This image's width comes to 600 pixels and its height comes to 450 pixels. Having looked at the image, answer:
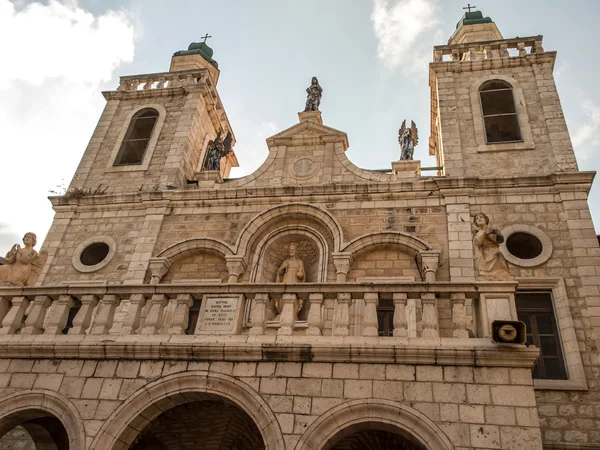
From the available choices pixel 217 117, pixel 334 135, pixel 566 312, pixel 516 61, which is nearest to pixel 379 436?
pixel 566 312

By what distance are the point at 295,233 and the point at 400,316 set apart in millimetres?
6439

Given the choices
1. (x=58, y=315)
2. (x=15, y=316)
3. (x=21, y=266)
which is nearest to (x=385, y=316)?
(x=58, y=315)

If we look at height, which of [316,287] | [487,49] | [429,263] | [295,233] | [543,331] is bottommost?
[316,287]

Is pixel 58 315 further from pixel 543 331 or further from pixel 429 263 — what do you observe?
pixel 543 331

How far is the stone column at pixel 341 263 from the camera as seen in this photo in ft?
42.0

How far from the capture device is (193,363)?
8367 millimetres

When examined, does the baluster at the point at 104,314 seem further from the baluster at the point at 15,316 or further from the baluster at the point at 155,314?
the baluster at the point at 15,316

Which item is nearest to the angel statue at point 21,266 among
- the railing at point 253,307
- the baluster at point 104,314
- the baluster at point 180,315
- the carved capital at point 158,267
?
the railing at point 253,307

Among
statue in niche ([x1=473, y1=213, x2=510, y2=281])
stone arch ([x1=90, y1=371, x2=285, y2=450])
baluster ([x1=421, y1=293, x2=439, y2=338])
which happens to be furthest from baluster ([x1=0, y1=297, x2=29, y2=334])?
statue in niche ([x1=473, y1=213, x2=510, y2=281])

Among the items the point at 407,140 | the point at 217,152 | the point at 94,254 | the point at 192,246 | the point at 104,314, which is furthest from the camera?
the point at 217,152

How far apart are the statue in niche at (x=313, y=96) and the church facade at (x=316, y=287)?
0.09m

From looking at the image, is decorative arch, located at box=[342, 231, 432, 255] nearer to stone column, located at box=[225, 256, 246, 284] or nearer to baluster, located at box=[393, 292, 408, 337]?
stone column, located at box=[225, 256, 246, 284]

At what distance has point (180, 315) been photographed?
895 centimetres

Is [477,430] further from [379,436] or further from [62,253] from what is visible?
[62,253]
